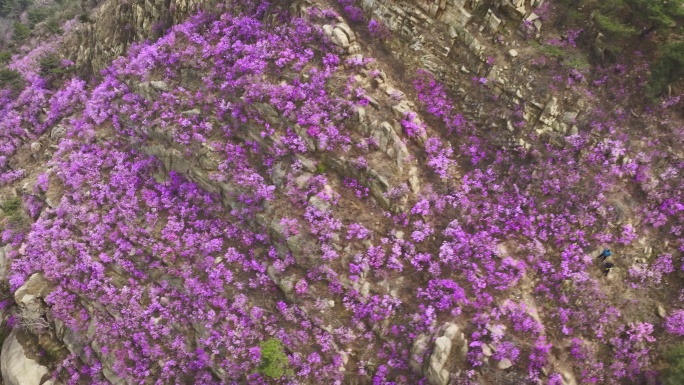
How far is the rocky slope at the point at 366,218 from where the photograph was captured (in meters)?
17.9

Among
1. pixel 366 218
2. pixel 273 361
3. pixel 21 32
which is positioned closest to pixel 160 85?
pixel 366 218

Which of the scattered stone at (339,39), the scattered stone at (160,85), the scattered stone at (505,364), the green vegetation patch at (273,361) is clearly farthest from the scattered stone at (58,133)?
the scattered stone at (505,364)

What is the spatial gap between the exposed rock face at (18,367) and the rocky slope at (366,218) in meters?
0.13

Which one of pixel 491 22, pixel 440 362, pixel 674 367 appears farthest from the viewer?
pixel 491 22

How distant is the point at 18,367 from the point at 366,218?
2147 cm

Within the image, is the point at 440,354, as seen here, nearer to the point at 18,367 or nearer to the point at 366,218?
the point at 366,218

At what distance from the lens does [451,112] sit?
22078mm

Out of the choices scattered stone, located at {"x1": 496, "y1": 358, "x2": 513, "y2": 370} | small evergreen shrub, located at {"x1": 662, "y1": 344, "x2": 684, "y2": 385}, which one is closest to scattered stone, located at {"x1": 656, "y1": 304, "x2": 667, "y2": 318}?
small evergreen shrub, located at {"x1": 662, "y1": 344, "x2": 684, "y2": 385}

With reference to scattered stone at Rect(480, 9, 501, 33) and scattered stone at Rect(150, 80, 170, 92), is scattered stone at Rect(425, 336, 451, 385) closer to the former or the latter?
scattered stone at Rect(480, 9, 501, 33)

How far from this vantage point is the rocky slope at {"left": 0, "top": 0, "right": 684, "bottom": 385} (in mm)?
17891

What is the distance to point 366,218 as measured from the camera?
20625 millimetres

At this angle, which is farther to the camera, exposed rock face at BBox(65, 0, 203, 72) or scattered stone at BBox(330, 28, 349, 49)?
exposed rock face at BBox(65, 0, 203, 72)

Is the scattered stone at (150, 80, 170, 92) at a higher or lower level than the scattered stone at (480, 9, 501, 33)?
lower

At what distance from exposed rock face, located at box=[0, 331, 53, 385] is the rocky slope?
0.41 ft
